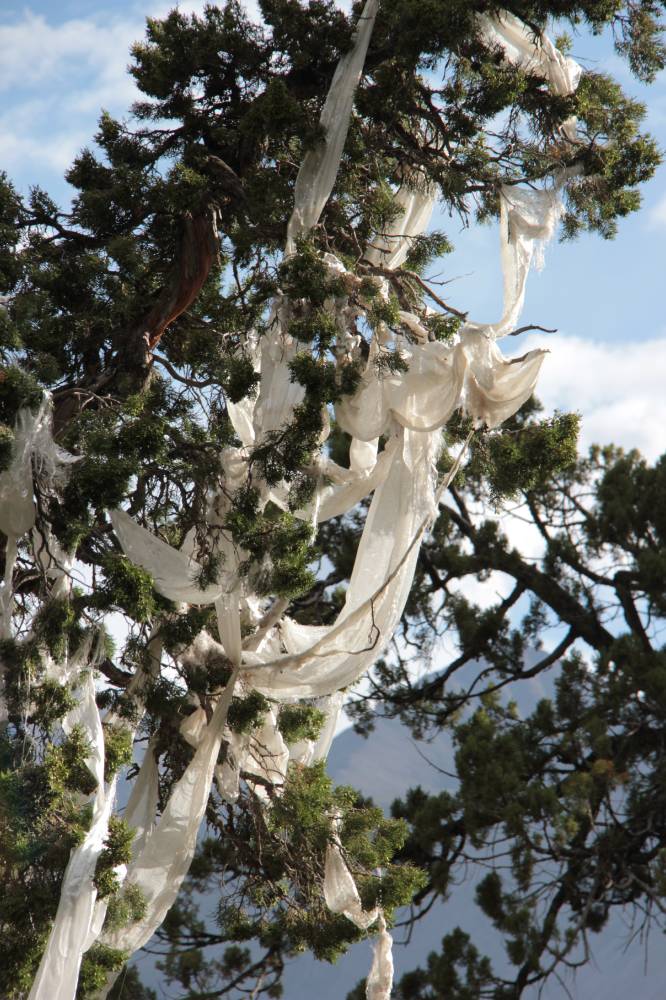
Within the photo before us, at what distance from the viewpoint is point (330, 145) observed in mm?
3303

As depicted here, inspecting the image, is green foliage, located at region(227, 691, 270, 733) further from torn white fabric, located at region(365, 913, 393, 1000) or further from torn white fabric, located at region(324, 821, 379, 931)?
torn white fabric, located at region(365, 913, 393, 1000)

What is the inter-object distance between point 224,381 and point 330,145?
708 millimetres

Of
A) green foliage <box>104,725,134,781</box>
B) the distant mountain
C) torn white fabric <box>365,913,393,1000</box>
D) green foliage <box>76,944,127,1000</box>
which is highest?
the distant mountain

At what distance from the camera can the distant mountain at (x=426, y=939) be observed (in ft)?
95.9

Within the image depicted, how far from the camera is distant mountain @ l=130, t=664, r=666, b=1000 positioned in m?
29.2

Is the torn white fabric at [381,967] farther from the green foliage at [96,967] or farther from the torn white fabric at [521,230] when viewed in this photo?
the torn white fabric at [521,230]

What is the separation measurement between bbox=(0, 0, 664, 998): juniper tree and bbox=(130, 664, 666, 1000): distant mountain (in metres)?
19.8

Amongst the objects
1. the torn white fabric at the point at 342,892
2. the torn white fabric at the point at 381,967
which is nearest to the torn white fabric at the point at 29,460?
the torn white fabric at the point at 342,892

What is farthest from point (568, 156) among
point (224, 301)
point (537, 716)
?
point (537, 716)

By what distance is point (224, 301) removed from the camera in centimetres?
409

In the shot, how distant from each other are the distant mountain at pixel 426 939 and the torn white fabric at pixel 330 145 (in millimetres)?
20377

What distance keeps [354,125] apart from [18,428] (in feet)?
4.43

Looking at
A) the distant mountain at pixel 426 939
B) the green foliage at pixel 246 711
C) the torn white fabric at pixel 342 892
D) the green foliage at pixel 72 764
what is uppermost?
the distant mountain at pixel 426 939

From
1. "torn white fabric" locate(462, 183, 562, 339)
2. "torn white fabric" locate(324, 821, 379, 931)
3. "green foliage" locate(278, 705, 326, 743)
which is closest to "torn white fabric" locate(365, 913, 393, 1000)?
"torn white fabric" locate(324, 821, 379, 931)
